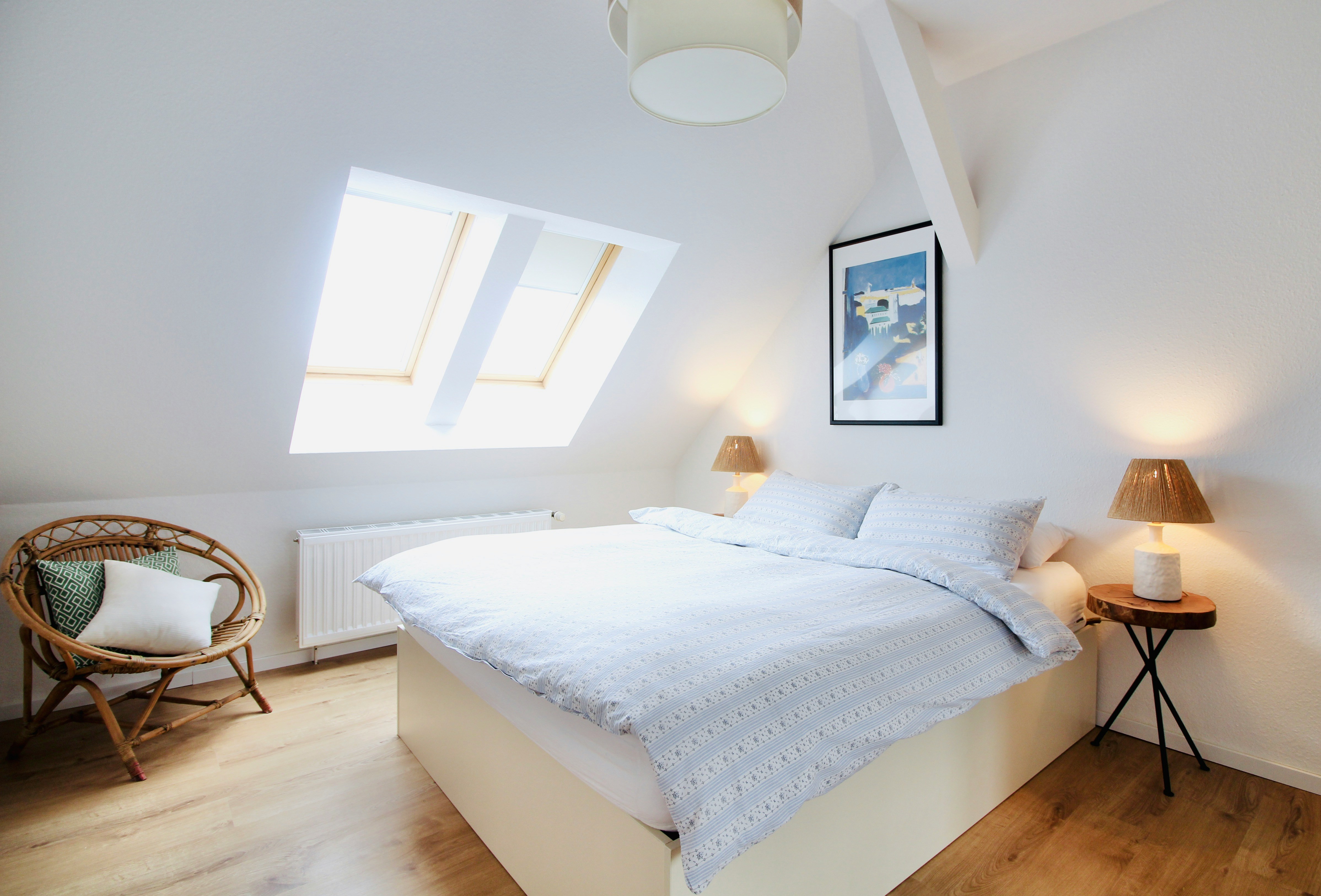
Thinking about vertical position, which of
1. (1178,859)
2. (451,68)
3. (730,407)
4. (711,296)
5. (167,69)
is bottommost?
(1178,859)

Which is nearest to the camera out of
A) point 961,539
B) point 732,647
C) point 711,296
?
point 732,647

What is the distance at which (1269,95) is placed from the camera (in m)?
2.26

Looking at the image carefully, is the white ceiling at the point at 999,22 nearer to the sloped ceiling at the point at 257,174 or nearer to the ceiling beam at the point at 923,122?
the ceiling beam at the point at 923,122

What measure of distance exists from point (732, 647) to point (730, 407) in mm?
2875

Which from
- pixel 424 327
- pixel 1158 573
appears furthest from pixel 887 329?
pixel 424 327

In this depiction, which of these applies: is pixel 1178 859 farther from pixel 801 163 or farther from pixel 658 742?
pixel 801 163

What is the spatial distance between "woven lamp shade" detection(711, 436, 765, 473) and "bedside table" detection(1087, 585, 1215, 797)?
184 cm

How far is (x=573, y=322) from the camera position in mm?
3994

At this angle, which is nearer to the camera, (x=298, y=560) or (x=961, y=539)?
(x=961, y=539)

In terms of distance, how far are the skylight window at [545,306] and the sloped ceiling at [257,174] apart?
1.67ft

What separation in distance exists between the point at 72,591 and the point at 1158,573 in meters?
3.73

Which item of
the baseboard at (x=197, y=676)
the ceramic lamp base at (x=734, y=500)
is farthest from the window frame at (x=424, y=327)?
the ceramic lamp base at (x=734, y=500)

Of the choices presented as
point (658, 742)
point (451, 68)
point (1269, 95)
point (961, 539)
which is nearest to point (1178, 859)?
point (961, 539)

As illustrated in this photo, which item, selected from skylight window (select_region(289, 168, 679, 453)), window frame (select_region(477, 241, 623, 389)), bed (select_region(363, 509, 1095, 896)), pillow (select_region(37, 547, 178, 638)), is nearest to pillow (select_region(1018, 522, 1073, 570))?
bed (select_region(363, 509, 1095, 896))
